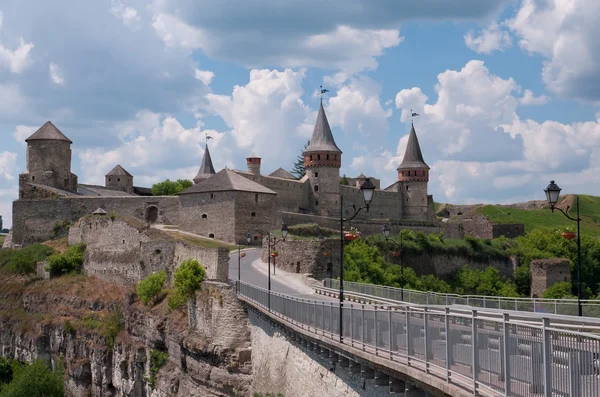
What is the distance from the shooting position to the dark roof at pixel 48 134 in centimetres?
7300

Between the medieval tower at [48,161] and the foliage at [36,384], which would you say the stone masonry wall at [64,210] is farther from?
the foliage at [36,384]

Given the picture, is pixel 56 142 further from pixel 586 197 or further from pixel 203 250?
pixel 586 197

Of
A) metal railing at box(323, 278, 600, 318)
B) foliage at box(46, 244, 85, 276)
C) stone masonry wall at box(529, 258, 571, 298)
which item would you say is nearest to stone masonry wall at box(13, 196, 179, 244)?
foliage at box(46, 244, 85, 276)

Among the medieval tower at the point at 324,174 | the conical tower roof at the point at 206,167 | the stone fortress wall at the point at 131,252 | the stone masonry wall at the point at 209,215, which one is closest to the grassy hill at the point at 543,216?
the medieval tower at the point at 324,174

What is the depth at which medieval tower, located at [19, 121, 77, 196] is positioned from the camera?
236ft

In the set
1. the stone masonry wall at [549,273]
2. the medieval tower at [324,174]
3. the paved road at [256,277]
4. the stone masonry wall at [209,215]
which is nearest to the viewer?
the paved road at [256,277]

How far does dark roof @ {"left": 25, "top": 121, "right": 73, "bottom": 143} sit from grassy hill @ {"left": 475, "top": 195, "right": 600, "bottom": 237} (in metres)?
47.3

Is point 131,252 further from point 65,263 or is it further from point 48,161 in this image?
point 48,161

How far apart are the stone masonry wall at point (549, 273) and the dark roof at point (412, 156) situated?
30.5m

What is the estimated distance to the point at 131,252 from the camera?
51.2 m

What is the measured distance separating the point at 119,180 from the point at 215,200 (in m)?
30.9

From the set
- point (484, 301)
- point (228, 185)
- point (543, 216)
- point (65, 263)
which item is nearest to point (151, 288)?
point (65, 263)

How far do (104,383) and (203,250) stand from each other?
37.9ft

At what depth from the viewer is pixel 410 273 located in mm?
54469
